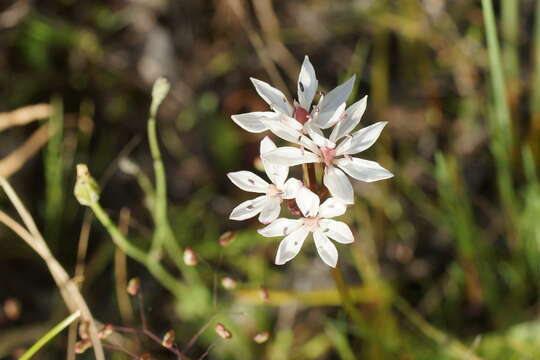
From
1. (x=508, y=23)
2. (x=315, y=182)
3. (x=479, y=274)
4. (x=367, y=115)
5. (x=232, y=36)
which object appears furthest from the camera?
(x=232, y=36)

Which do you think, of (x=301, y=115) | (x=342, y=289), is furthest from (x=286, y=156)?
(x=342, y=289)

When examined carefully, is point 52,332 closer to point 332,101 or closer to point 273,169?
point 273,169

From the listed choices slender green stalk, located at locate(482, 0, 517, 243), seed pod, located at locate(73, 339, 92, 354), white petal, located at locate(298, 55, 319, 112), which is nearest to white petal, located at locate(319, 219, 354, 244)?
white petal, located at locate(298, 55, 319, 112)

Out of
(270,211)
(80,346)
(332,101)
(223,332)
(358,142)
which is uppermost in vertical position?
(332,101)

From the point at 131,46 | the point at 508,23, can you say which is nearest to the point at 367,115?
the point at 508,23

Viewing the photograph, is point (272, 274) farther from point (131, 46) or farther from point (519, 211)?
point (131, 46)

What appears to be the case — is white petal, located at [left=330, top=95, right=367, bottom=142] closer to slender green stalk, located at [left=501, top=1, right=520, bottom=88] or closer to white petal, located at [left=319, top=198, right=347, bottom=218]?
white petal, located at [left=319, top=198, right=347, bottom=218]

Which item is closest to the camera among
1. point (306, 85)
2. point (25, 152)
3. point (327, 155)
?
point (327, 155)
